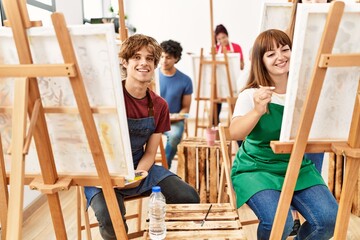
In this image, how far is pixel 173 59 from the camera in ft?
10.2

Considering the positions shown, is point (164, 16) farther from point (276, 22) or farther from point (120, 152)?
point (120, 152)

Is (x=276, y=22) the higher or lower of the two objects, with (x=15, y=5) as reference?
lower

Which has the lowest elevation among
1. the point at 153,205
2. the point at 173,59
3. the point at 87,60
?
the point at 153,205

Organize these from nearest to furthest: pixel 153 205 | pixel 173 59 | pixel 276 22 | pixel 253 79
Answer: pixel 153 205
pixel 253 79
pixel 276 22
pixel 173 59

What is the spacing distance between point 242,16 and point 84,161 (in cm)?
497

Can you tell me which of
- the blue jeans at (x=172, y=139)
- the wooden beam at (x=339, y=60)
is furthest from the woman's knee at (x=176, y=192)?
the blue jeans at (x=172, y=139)

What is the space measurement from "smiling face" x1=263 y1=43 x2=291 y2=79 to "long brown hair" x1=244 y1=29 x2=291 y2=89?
15 mm

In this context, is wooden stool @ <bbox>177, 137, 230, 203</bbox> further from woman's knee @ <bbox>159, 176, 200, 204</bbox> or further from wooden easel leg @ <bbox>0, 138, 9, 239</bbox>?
wooden easel leg @ <bbox>0, 138, 9, 239</bbox>

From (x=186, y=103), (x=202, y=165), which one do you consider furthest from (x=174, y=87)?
(x=202, y=165)

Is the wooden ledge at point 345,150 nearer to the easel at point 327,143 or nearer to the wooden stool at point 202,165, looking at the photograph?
the easel at point 327,143

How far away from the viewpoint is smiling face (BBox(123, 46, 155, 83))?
1.58 m

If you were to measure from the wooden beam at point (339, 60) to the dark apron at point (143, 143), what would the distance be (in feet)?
2.75

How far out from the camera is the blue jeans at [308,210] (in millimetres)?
1389

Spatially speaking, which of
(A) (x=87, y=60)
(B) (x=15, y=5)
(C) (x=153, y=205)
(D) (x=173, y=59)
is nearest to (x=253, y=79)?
(C) (x=153, y=205)
